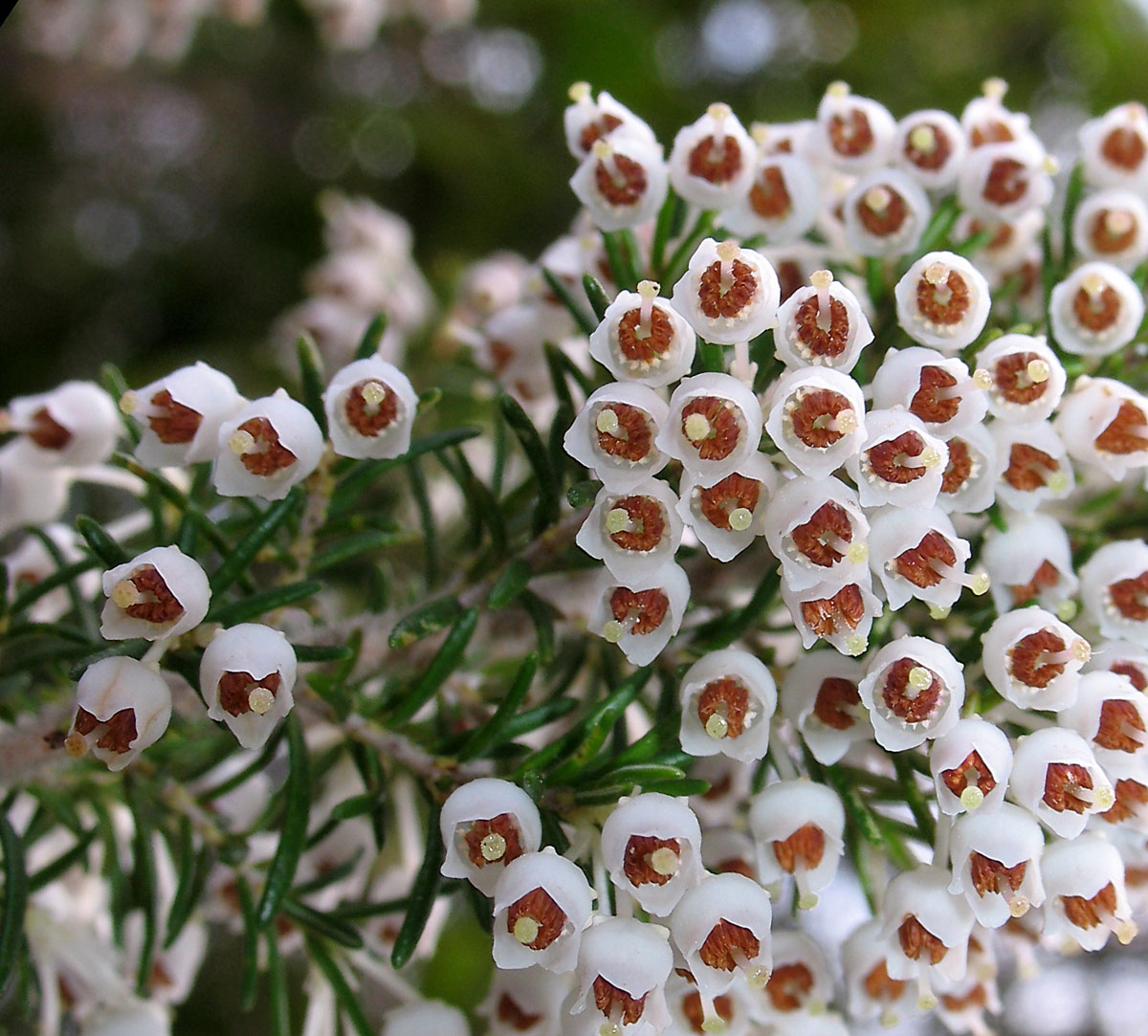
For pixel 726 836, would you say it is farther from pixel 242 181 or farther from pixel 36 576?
pixel 242 181

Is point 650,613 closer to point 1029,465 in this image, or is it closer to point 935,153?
point 1029,465

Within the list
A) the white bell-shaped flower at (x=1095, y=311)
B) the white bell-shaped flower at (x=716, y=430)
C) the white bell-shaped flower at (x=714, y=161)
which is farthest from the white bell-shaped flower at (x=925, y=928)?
the white bell-shaped flower at (x=714, y=161)

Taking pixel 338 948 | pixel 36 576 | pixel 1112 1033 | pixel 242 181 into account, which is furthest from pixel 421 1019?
pixel 242 181

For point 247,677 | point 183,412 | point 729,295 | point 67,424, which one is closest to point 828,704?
Result: point 729,295

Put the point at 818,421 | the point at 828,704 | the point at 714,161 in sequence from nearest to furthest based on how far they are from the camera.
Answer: the point at 818,421, the point at 828,704, the point at 714,161

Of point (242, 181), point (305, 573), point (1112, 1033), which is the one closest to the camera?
point (305, 573)

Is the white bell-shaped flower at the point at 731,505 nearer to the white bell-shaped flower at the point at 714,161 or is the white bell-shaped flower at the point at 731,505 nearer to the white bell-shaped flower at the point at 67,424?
the white bell-shaped flower at the point at 714,161

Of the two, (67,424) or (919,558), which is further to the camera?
(67,424)
